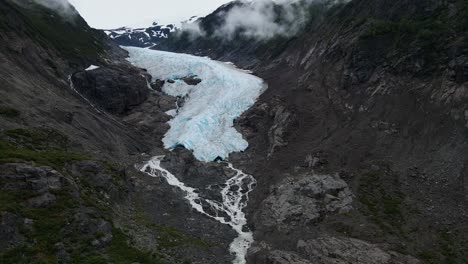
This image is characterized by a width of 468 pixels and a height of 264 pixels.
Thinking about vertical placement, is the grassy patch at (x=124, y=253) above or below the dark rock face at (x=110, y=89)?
below

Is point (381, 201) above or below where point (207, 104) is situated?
below

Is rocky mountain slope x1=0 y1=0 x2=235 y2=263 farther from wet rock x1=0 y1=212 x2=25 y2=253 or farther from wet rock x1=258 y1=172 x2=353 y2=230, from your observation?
wet rock x1=258 y1=172 x2=353 y2=230

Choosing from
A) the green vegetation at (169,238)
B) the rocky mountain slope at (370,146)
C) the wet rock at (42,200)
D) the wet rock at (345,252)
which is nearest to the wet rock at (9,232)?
the wet rock at (42,200)

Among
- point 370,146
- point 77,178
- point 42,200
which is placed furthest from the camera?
point 370,146

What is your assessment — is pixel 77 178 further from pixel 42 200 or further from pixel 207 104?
pixel 207 104

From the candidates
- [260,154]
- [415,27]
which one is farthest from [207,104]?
[415,27]

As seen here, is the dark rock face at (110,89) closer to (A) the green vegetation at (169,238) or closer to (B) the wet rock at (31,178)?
(B) the wet rock at (31,178)
